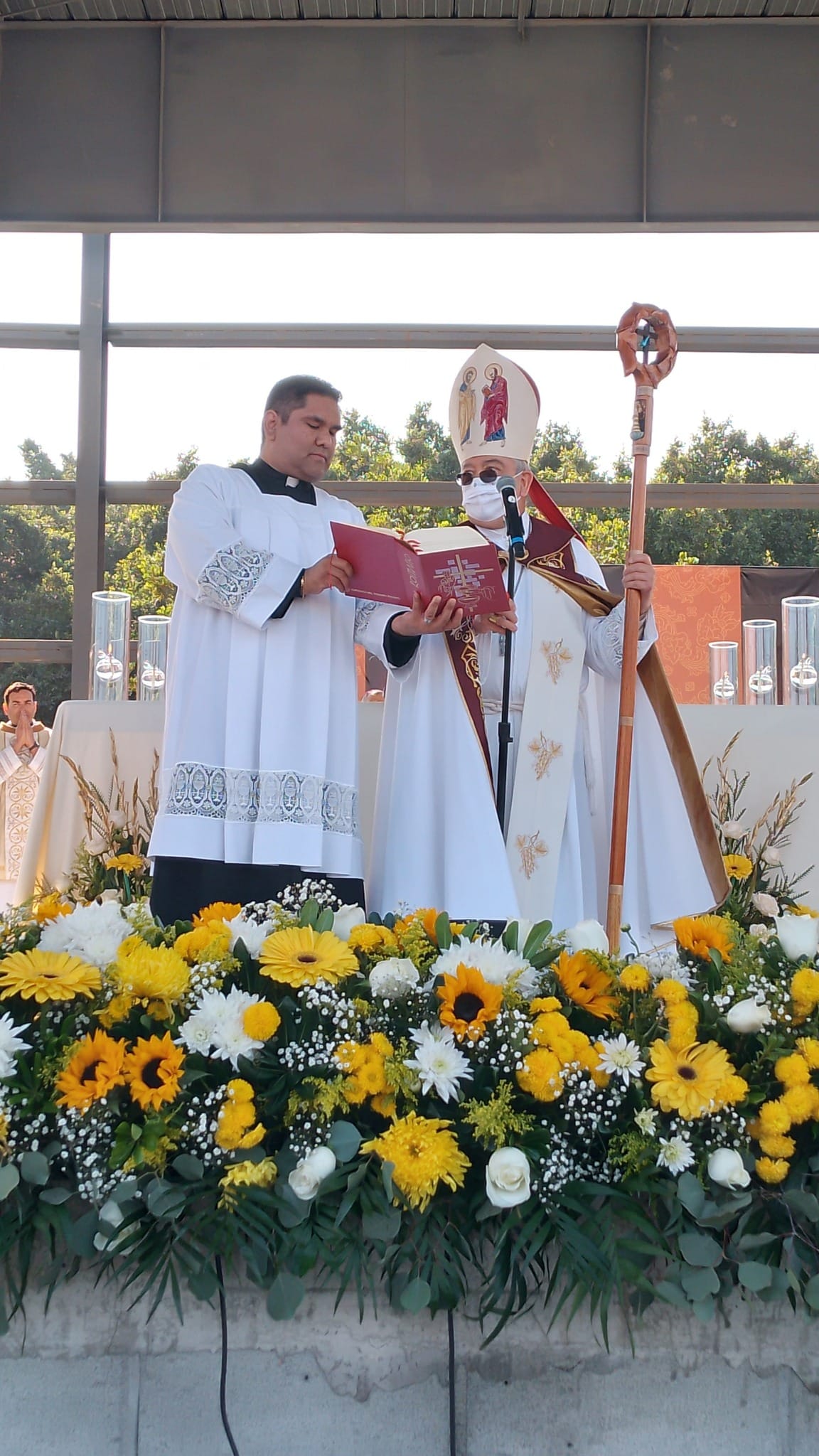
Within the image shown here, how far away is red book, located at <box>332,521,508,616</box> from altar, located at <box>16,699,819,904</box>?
114 centimetres

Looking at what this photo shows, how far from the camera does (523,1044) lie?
1.72 meters

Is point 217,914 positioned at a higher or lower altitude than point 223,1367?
higher

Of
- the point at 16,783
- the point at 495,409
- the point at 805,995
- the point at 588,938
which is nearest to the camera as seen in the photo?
the point at 805,995

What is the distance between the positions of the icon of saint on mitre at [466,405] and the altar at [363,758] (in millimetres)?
886

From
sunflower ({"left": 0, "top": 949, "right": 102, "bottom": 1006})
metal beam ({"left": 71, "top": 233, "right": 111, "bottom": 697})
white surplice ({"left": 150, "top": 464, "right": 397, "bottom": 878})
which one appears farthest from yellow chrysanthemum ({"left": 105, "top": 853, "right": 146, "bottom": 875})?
metal beam ({"left": 71, "top": 233, "right": 111, "bottom": 697})

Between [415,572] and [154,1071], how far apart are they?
1.78 metres

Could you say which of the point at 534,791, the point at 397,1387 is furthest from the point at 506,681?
the point at 397,1387

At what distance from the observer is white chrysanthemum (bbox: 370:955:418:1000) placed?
5.87 ft

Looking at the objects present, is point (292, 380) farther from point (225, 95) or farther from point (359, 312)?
point (359, 312)

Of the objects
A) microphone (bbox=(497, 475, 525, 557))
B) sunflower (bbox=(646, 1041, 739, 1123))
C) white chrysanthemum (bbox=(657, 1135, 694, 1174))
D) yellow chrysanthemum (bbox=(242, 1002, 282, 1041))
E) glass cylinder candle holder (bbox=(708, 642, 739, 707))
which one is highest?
microphone (bbox=(497, 475, 525, 557))

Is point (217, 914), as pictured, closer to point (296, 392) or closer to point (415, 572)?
point (415, 572)

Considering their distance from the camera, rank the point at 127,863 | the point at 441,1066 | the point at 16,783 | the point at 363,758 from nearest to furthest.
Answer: the point at 441,1066 → the point at 127,863 → the point at 363,758 → the point at 16,783

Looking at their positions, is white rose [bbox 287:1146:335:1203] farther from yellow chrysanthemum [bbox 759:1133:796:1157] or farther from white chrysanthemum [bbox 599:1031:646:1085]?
yellow chrysanthemum [bbox 759:1133:796:1157]

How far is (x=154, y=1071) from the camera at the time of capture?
1.67 meters
